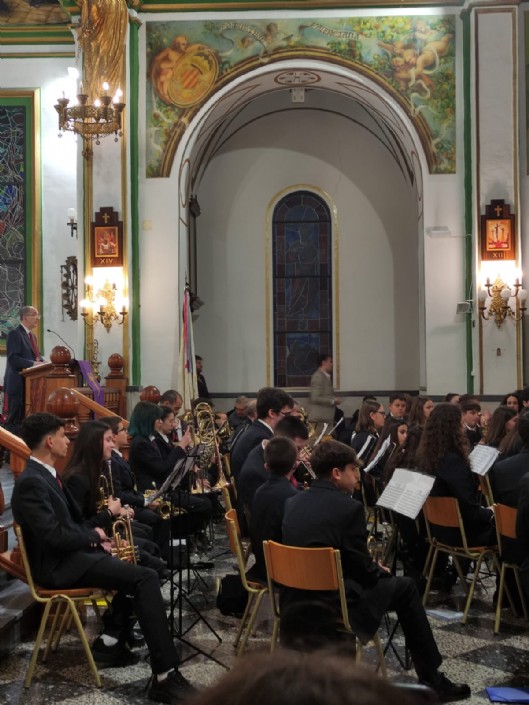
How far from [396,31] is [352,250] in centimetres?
444

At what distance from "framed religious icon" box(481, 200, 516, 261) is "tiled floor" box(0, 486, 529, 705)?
7876 millimetres

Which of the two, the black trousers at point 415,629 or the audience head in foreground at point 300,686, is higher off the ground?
the audience head in foreground at point 300,686

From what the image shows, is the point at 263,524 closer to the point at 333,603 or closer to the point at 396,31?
the point at 333,603

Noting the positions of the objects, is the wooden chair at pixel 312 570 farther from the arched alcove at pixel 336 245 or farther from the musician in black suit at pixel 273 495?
the arched alcove at pixel 336 245

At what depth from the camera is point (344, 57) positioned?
13.9m

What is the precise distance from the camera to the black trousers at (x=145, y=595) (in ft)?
15.6

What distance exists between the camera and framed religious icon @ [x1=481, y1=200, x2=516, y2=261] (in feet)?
44.2

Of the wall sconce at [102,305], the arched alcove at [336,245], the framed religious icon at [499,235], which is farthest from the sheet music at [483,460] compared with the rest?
the arched alcove at [336,245]

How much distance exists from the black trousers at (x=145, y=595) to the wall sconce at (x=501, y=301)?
936 centimetres

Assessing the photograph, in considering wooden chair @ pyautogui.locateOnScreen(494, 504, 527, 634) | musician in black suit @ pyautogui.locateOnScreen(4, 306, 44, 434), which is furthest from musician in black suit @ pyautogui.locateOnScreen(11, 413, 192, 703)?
musician in black suit @ pyautogui.locateOnScreen(4, 306, 44, 434)

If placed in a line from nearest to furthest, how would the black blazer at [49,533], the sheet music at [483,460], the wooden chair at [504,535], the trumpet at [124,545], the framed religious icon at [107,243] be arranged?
the black blazer at [49,533] < the trumpet at [124,545] < the wooden chair at [504,535] < the sheet music at [483,460] < the framed religious icon at [107,243]

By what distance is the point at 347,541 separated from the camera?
4547 millimetres

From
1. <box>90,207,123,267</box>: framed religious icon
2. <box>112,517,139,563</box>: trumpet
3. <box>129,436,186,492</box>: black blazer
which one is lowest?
<box>112,517,139,563</box>: trumpet

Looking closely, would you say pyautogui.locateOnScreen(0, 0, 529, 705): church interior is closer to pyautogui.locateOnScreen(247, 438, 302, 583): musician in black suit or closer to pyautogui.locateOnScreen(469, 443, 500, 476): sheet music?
pyautogui.locateOnScreen(469, 443, 500, 476): sheet music
